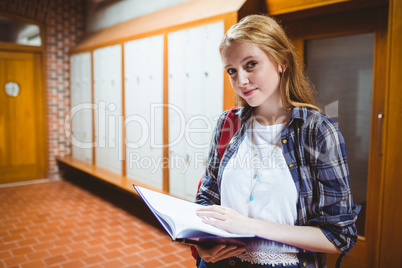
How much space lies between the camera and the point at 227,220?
3.14 ft

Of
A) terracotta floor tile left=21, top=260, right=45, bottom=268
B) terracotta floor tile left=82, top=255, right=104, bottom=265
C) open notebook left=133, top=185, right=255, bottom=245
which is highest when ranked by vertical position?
open notebook left=133, top=185, right=255, bottom=245

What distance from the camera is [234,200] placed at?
1.08m

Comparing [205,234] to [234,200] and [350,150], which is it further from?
[350,150]

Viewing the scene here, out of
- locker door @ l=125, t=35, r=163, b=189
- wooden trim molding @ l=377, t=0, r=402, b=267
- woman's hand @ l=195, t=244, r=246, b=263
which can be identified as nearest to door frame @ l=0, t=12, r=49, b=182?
locker door @ l=125, t=35, r=163, b=189

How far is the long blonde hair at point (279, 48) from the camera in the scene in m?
1.03

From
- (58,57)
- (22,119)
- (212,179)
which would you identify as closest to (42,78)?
(58,57)

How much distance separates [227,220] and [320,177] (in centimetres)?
27

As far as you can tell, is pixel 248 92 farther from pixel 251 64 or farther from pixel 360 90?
pixel 360 90

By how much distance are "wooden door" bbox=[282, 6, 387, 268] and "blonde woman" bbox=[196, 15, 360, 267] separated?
1662 millimetres

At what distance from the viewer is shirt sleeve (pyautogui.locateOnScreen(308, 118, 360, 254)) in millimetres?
923

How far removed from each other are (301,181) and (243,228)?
8.2 inches

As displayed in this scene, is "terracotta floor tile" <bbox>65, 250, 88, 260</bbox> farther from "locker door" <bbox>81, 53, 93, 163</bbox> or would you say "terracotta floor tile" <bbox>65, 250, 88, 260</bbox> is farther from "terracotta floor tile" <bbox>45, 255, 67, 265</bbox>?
"locker door" <bbox>81, 53, 93, 163</bbox>

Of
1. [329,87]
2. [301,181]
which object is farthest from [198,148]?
[301,181]

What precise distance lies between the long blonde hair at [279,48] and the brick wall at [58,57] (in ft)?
19.7
